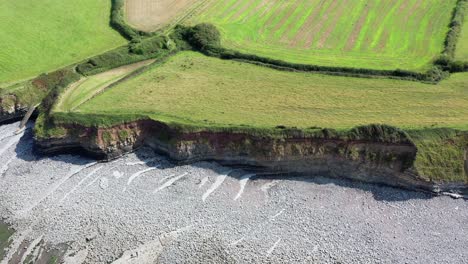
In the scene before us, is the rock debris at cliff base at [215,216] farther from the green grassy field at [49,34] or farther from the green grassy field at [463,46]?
the green grassy field at [463,46]

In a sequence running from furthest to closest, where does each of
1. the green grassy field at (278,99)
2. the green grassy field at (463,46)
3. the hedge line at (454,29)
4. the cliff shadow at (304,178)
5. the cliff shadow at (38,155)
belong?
1. the hedge line at (454,29)
2. the green grassy field at (463,46)
3. the cliff shadow at (38,155)
4. the green grassy field at (278,99)
5. the cliff shadow at (304,178)

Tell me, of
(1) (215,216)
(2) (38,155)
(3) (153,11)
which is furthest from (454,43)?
(2) (38,155)

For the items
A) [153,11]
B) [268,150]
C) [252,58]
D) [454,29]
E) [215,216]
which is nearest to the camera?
[215,216]

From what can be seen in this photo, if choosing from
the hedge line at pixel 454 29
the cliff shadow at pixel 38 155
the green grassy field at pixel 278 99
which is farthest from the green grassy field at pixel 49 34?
the hedge line at pixel 454 29

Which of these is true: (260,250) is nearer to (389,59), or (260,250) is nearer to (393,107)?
(393,107)

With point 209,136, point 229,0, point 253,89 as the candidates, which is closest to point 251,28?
point 229,0

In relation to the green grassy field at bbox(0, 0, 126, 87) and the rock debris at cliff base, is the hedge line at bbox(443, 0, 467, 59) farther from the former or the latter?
the green grassy field at bbox(0, 0, 126, 87)

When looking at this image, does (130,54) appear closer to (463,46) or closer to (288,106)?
(288,106)

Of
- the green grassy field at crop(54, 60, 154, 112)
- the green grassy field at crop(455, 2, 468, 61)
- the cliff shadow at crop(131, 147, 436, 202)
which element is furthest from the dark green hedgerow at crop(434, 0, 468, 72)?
the green grassy field at crop(54, 60, 154, 112)
